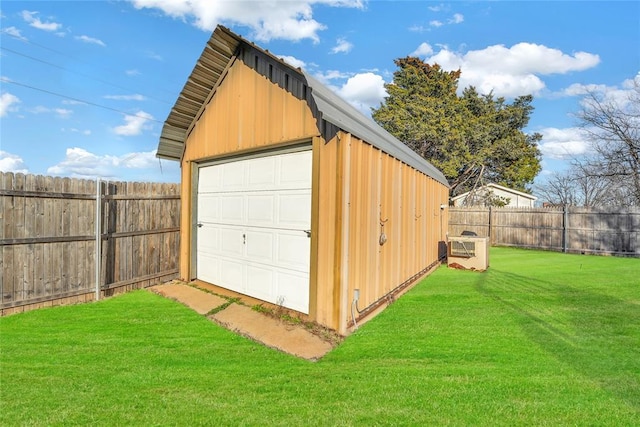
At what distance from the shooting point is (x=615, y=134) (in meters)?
15.9

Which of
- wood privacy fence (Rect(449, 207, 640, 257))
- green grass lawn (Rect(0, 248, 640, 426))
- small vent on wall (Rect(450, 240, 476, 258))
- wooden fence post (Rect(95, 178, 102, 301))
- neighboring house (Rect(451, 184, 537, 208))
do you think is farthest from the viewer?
neighboring house (Rect(451, 184, 537, 208))

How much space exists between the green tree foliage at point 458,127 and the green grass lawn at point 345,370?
16.3 m

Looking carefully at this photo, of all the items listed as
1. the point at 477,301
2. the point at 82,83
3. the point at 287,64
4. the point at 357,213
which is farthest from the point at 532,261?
the point at 82,83

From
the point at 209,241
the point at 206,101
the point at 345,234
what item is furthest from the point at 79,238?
the point at 345,234

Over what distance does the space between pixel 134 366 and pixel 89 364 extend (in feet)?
1.53

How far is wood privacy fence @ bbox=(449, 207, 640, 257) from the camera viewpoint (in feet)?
40.1

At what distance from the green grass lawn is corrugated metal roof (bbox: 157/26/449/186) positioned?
9.09 feet

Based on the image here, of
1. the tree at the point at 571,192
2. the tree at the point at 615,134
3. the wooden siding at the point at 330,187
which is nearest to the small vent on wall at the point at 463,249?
the wooden siding at the point at 330,187

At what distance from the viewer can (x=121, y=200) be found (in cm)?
634

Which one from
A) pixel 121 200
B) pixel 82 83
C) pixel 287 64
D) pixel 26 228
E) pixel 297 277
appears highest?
pixel 82 83

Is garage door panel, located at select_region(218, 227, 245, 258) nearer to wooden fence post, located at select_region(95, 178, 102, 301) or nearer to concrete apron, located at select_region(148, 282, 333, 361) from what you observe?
concrete apron, located at select_region(148, 282, 333, 361)

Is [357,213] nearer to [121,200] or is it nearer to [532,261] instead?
Answer: [121,200]

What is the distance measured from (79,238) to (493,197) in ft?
71.8

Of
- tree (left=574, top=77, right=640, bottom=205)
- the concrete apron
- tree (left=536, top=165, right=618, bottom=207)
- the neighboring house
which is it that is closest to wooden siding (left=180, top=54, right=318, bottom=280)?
the concrete apron
